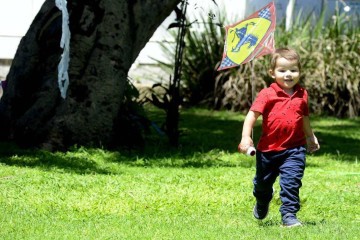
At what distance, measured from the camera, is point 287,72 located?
6582mm

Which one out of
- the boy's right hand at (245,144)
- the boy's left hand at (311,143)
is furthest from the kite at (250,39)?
the boy's right hand at (245,144)

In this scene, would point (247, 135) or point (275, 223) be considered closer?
point (247, 135)

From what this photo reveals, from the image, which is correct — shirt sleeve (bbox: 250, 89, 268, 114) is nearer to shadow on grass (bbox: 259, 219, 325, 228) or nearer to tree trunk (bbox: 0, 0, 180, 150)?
shadow on grass (bbox: 259, 219, 325, 228)

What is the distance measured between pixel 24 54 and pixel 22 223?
4.32 meters

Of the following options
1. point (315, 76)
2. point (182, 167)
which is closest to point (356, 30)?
point (315, 76)

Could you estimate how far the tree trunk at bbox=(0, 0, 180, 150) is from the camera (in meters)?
9.93

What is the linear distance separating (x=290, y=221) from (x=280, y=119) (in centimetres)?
69

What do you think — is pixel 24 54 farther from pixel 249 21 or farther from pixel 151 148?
pixel 249 21

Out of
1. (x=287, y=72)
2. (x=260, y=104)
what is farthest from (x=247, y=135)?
(x=287, y=72)

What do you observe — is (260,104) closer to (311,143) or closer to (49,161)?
(311,143)

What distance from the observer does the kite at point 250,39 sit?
7008mm

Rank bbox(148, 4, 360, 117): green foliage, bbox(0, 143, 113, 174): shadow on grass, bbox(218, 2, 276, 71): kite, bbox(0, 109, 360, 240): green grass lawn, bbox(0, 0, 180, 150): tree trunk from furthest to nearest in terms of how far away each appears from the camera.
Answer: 1. bbox(148, 4, 360, 117): green foliage
2. bbox(0, 0, 180, 150): tree trunk
3. bbox(0, 143, 113, 174): shadow on grass
4. bbox(218, 2, 276, 71): kite
5. bbox(0, 109, 360, 240): green grass lawn

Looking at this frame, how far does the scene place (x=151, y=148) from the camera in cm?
1055

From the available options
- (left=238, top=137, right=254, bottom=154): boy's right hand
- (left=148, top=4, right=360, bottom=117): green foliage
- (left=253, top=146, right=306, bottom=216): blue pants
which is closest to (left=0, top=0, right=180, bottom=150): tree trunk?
(left=253, top=146, right=306, bottom=216): blue pants
